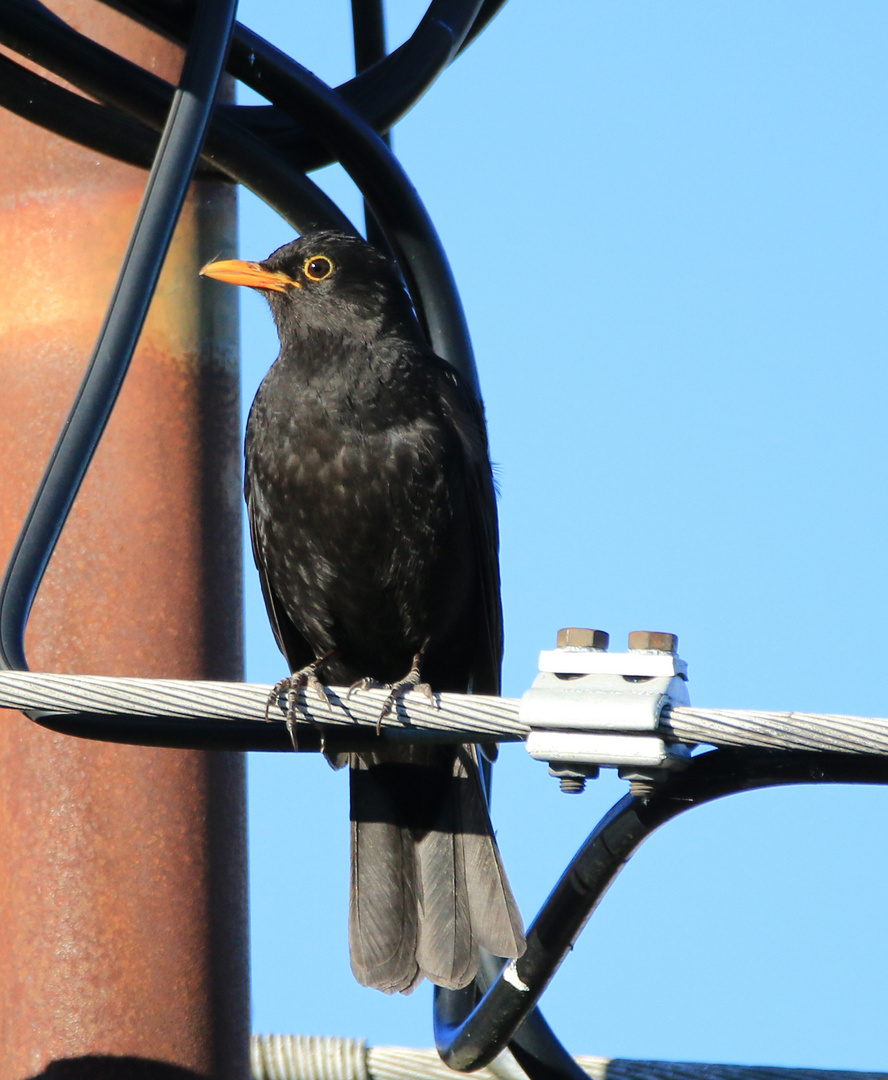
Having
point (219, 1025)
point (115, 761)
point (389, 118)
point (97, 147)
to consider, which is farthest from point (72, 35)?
point (219, 1025)

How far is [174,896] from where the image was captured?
351 cm

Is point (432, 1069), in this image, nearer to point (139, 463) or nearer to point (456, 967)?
point (456, 967)

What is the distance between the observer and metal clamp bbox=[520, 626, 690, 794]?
1955mm

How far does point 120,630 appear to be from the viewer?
359cm

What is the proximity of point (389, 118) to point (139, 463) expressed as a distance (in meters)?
1.21

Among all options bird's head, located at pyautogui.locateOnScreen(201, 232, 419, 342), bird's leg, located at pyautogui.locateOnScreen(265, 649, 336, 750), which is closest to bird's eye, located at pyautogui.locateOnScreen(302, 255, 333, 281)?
bird's head, located at pyautogui.locateOnScreen(201, 232, 419, 342)

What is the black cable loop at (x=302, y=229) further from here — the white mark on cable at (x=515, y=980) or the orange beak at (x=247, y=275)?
the orange beak at (x=247, y=275)

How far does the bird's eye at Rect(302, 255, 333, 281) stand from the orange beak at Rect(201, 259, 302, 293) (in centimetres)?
5

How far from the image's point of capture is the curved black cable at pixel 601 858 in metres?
2.02

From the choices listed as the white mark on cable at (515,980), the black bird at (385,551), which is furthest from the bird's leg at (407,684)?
the white mark on cable at (515,980)

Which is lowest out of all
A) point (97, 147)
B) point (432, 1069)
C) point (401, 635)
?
point (432, 1069)

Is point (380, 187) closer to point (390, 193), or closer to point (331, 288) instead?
point (390, 193)

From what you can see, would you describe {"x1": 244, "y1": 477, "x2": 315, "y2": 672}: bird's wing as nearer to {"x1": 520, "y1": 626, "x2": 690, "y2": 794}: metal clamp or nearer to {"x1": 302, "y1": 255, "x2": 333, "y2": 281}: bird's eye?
{"x1": 302, "y1": 255, "x2": 333, "y2": 281}: bird's eye

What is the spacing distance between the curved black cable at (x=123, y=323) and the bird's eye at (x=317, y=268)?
1292 mm
